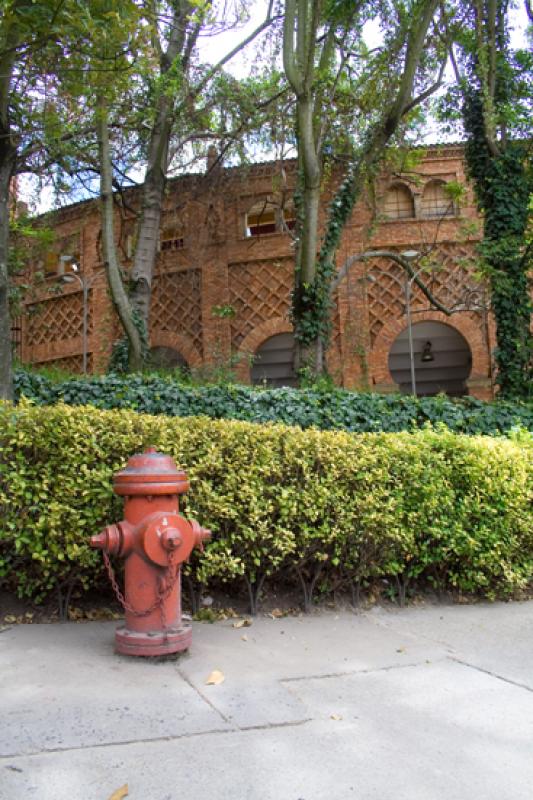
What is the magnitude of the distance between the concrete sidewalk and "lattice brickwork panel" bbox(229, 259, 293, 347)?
1380 centimetres

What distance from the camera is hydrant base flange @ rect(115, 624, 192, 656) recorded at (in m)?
3.70

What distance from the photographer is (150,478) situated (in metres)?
3.83

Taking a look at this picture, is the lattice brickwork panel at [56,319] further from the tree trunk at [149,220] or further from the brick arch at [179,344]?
the tree trunk at [149,220]

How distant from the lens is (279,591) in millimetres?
5406

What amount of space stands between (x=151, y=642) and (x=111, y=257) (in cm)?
925

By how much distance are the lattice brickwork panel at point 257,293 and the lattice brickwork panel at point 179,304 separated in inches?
41.3

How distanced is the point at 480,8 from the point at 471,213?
6.11 m

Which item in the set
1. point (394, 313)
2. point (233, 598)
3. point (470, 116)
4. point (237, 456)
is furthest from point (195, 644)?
point (394, 313)

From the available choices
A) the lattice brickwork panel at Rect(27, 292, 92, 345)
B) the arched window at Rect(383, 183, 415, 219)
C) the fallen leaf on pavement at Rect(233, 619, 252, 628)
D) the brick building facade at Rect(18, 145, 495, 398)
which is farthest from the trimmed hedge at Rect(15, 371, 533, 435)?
the lattice brickwork panel at Rect(27, 292, 92, 345)

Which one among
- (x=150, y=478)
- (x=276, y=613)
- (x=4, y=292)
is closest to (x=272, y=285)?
(x=4, y=292)

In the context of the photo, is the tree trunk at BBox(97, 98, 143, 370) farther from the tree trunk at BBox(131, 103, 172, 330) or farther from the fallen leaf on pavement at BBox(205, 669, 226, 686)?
the fallen leaf on pavement at BBox(205, 669, 226, 686)

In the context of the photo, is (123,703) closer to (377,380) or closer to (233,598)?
(233,598)

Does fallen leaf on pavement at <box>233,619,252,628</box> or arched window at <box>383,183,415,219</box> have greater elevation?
arched window at <box>383,183,415,219</box>

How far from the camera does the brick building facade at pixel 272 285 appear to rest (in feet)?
56.4
